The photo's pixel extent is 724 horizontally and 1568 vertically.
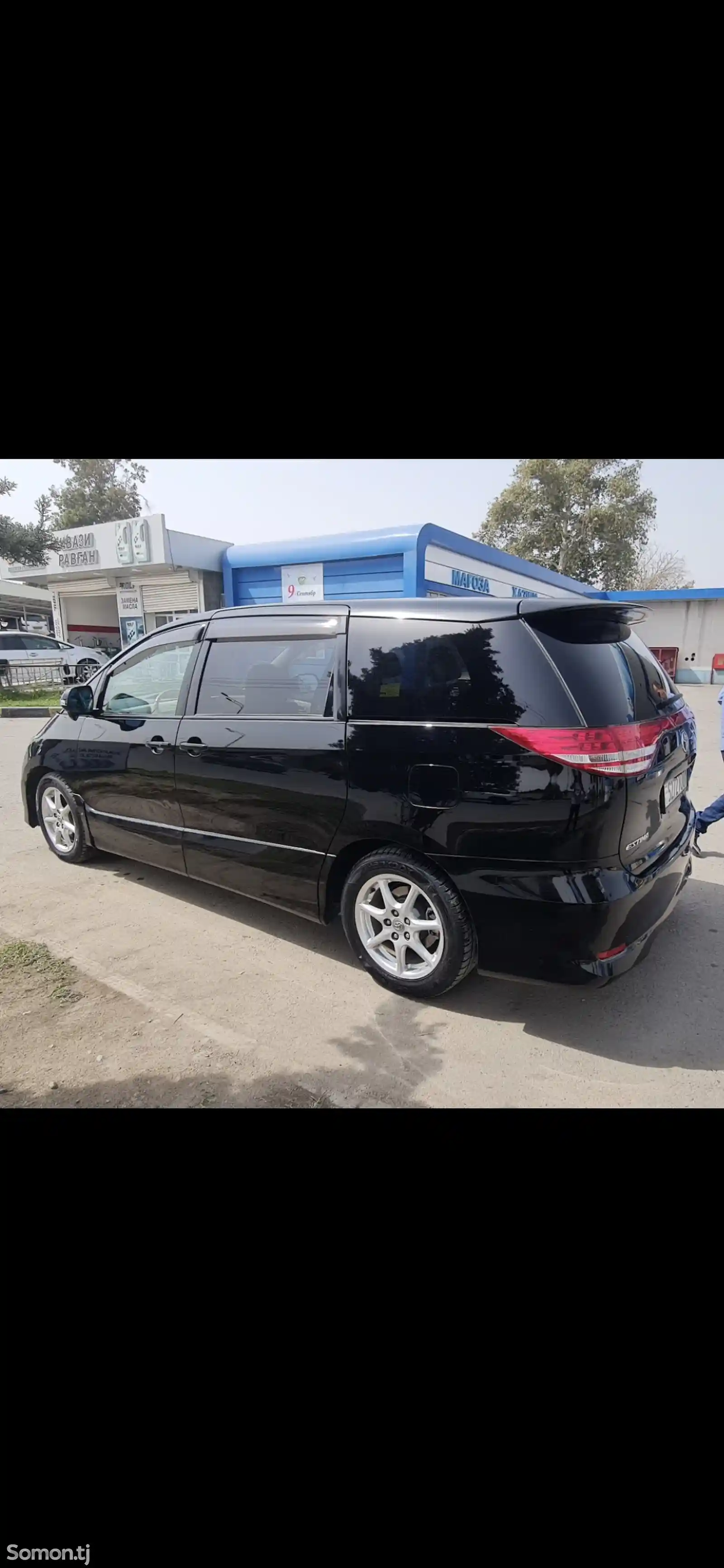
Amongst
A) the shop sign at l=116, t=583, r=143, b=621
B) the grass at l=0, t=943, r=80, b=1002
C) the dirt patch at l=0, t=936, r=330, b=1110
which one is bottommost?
the dirt patch at l=0, t=936, r=330, b=1110

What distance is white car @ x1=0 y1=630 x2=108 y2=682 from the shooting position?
19.0 metres

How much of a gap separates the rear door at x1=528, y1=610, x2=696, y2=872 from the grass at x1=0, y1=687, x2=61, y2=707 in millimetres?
13975

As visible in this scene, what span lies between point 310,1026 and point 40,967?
63.3 inches

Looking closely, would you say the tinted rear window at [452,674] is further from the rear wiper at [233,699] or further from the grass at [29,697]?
the grass at [29,697]

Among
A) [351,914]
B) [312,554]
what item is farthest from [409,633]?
[312,554]

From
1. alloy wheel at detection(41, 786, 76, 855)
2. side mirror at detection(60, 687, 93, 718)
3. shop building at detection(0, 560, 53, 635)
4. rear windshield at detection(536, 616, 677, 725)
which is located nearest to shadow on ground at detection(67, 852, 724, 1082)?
rear windshield at detection(536, 616, 677, 725)

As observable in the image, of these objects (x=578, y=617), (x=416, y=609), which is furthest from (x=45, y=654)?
(x=578, y=617)

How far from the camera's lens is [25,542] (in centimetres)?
1911

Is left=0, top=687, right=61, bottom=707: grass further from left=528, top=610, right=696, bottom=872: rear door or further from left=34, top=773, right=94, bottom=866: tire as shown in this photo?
left=528, top=610, right=696, bottom=872: rear door

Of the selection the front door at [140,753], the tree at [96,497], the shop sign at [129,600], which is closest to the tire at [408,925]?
the front door at [140,753]

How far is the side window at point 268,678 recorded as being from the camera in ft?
11.3

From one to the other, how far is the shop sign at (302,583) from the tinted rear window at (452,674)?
12395mm

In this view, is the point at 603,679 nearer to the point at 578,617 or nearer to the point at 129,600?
the point at 578,617
